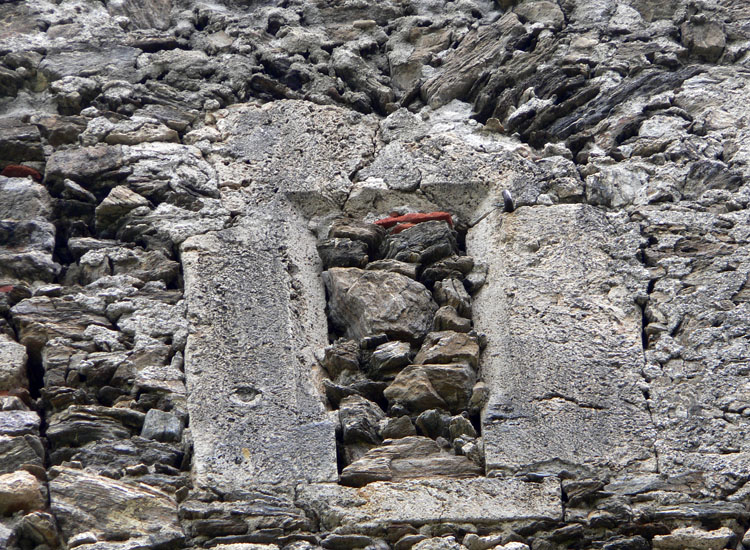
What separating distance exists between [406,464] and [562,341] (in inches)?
33.6

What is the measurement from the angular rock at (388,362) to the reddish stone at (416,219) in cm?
77

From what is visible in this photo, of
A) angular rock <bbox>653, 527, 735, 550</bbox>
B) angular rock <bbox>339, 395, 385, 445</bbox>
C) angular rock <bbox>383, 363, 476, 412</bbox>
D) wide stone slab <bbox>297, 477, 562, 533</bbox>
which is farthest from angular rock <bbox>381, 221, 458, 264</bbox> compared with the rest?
angular rock <bbox>653, 527, 735, 550</bbox>

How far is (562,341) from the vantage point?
216 inches

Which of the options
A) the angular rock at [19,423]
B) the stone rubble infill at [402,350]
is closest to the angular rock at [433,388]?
the stone rubble infill at [402,350]

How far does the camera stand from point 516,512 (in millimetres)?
4883

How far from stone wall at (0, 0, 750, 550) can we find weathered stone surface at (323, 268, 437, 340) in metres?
0.01

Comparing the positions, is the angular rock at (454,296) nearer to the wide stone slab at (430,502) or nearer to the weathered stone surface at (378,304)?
the weathered stone surface at (378,304)

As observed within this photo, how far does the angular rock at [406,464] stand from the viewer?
504 centimetres

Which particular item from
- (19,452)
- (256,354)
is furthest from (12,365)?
(256,354)

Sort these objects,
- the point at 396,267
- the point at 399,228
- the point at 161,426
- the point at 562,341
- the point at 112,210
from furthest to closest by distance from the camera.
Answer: the point at 399,228, the point at 112,210, the point at 396,267, the point at 562,341, the point at 161,426

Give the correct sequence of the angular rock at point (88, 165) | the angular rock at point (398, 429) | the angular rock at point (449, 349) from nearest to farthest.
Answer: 1. the angular rock at point (398, 429)
2. the angular rock at point (449, 349)
3. the angular rock at point (88, 165)

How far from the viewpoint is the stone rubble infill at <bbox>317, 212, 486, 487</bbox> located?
204 inches

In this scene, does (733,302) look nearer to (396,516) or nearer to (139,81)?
(396,516)

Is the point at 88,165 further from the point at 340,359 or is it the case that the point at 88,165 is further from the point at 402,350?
the point at 402,350
